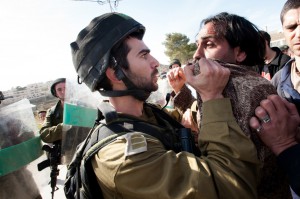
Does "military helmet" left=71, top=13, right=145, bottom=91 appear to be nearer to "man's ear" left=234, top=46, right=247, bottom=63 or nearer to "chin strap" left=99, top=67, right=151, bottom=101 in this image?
"chin strap" left=99, top=67, right=151, bottom=101

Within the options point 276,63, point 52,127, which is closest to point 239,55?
point 276,63

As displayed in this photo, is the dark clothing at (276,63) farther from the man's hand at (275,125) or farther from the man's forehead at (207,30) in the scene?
the man's hand at (275,125)

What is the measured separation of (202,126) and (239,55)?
68 cm

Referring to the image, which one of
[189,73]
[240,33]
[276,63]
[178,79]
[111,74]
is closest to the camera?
[189,73]

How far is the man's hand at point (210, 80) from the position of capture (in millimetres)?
1253

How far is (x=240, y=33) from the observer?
1.60 m

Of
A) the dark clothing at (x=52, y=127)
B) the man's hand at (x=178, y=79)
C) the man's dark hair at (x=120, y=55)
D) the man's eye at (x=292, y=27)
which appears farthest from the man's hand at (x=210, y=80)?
the dark clothing at (x=52, y=127)

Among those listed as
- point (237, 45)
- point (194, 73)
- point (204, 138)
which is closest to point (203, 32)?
point (237, 45)

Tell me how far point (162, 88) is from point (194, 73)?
2.79 m

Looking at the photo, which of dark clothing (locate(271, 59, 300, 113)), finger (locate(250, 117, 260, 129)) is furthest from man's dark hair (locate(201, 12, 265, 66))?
finger (locate(250, 117, 260, 129))

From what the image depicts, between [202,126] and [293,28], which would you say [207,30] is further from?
[293,28]

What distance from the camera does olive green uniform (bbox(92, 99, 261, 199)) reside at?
109cm

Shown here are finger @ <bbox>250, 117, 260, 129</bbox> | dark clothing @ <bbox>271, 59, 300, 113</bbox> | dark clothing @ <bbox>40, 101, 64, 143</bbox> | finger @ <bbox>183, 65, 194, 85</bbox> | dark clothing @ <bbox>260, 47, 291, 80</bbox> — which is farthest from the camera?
dark clothing @ <bbox>260, 47, 291, 80</bbox>

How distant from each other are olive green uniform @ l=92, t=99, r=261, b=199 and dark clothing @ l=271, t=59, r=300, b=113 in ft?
2.52
